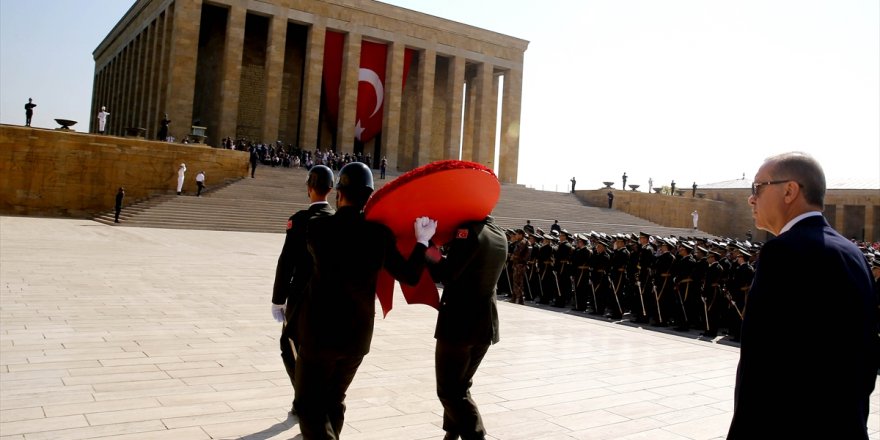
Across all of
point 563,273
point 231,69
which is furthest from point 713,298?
point 231,69

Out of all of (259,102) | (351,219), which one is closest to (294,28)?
(259,102)

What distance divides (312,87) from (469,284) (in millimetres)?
35506

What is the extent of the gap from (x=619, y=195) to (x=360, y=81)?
696 inches

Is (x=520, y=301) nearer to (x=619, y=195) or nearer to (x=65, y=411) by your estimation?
(x=65, y=411)

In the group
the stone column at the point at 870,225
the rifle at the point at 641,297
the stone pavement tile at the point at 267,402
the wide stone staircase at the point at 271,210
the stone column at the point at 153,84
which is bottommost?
the stone pavement tile at the point at 267,402

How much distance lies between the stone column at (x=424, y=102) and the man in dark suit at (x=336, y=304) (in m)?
37.6

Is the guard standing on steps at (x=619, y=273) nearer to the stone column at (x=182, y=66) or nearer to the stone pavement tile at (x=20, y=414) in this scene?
the stone pavement tile at (x=20, y=414)

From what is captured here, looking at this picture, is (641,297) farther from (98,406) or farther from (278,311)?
(98,406)

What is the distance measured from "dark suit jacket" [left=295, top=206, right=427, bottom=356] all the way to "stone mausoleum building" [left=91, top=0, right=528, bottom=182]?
32.7 metres

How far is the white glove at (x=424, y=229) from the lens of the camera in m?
3.29

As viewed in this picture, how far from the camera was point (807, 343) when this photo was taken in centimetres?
204

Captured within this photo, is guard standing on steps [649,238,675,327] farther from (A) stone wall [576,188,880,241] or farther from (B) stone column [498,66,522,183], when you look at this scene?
(B) stone column [498,66,522,183]

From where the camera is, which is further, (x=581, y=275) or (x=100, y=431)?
(x=581, y=275)

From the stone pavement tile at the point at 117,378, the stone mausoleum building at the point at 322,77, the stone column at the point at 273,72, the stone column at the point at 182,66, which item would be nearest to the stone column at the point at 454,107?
the stone mausoleum building at the point at 322,77
